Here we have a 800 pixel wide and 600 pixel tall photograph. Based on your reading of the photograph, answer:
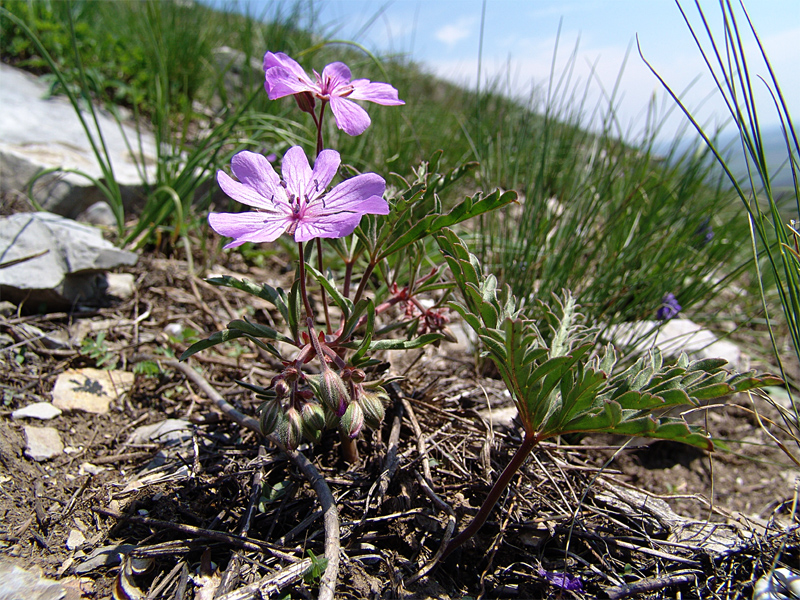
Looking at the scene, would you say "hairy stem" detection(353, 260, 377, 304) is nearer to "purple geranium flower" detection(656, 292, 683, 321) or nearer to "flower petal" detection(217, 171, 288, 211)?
"flower petal" detection(217, 171, 288, 211)

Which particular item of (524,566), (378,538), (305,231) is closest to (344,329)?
(305,231)

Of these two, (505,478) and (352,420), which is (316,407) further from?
(505,478)

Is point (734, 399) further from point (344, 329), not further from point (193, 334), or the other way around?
point (193, 334)

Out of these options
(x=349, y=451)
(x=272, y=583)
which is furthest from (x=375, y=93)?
(x=272, y=583)

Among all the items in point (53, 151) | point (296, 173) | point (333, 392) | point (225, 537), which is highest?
point (296, 173)

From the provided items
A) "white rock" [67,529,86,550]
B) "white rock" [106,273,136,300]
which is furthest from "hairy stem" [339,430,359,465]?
"white rock" [106,273,136,300]

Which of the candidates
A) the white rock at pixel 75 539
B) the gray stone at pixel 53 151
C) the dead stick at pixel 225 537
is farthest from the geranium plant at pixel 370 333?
the gray stone at pixel 53 151
